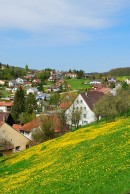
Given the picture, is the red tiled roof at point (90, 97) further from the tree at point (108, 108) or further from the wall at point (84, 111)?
the tree at point (108, 108)

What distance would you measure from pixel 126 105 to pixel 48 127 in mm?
14573

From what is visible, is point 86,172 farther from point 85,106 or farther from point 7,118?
point 7,118

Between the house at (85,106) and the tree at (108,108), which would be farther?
the house at (85,106)

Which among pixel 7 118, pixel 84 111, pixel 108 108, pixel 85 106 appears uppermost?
pixel 108 108

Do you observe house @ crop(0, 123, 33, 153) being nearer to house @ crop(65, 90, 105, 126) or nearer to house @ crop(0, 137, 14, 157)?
house @ crop(0, 137, 14, 157)

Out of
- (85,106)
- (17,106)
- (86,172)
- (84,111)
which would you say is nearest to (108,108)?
(84,111)

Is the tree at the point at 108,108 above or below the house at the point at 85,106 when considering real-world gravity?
above

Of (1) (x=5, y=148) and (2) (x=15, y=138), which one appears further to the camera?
(2) (x=15, y=138)

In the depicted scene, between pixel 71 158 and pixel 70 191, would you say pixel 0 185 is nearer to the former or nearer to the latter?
pixel 71 158

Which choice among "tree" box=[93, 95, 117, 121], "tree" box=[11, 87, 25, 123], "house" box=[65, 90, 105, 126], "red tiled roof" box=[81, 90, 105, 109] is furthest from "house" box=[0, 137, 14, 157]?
"tree" box=[11, 87, 25, 123]

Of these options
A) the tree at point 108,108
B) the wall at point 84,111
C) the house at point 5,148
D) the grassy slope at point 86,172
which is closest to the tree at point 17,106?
the wall at point 84,111

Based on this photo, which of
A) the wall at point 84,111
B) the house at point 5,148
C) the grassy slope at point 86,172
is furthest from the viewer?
the wall at point 84,111

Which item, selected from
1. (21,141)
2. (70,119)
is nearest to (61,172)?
(21,141)

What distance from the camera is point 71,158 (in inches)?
1080
